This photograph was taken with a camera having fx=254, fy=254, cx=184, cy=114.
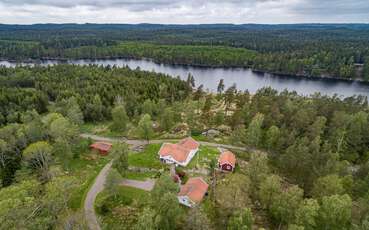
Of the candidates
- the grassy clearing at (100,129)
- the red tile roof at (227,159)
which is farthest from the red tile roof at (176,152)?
the grassy clearing at (100,129)

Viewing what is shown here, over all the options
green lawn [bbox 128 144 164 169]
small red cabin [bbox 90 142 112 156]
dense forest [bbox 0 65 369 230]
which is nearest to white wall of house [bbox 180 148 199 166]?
green lawn [bbox 128 144 164 169]

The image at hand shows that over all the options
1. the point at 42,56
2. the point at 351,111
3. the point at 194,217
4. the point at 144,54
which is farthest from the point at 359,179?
the point at 42,56

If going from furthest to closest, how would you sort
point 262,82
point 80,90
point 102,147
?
point 262,82
point 80,90
point 102,147

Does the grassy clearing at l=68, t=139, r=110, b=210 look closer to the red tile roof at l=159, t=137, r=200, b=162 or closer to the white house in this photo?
the white house

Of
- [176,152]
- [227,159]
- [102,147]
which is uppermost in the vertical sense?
[176,152]

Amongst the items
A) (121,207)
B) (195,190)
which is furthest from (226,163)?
(121,207)

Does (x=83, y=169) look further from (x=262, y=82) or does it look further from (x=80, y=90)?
(x=262, y=82)
